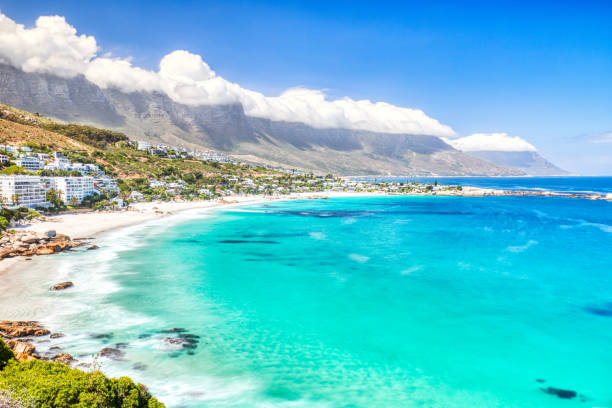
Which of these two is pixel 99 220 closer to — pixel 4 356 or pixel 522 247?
pixel 4 356

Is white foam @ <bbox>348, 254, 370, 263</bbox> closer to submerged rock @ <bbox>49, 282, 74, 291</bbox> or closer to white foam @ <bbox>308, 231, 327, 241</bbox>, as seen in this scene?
white foam @ <bbox>308, 231, 327, 241</bbox>

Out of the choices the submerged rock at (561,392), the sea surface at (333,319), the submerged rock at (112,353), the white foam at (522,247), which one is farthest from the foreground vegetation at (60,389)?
the white foam at (522,247)

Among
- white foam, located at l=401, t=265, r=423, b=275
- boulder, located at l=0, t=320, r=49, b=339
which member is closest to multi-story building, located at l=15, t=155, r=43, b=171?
boulder, located at l=0, t=320, r=49, b=339

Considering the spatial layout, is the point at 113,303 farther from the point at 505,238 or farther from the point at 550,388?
the point at 505,238

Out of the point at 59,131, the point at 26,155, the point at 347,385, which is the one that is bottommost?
the point at 347,385

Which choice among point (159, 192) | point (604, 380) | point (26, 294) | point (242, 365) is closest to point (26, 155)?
point (159, 192)

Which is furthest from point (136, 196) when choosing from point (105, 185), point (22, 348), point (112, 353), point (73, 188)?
point (22, 348)
